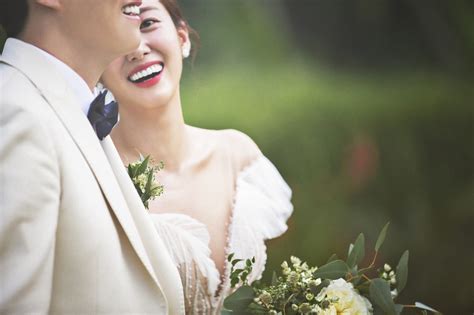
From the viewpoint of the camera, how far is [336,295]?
6.98 ft

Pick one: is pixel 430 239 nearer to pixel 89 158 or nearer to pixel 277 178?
pixel 277 178

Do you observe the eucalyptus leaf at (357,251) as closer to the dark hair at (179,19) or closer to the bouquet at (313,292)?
the bouquet at (313,292)

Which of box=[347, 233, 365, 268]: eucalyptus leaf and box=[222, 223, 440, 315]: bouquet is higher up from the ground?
box=[347, 233, 365, 268]: eucalyptus leaf

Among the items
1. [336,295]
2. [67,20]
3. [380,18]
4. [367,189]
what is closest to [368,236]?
[367,189]

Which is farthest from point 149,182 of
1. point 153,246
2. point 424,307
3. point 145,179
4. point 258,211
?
point 424,307

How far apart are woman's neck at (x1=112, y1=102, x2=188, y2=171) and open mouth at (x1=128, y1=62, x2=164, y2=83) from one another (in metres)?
0.08

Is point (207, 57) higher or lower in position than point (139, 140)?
higher

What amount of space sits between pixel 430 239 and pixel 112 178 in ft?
3.75

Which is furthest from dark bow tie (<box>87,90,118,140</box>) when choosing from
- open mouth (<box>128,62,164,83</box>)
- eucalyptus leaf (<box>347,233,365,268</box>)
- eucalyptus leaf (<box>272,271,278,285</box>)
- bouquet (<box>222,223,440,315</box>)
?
eucalyptus leaf (<box>347,233,365,268</box>)

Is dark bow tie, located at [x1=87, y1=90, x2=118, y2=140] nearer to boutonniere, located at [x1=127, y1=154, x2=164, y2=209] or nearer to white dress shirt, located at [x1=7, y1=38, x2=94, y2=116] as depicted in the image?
white dress shirt, located at [x1=7, y1=38, x2=94, y2=116]

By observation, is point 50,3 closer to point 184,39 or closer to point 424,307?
point 184,39

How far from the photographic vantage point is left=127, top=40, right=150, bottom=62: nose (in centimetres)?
214

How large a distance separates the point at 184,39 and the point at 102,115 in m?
0.39

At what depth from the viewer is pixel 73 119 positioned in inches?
72.6
